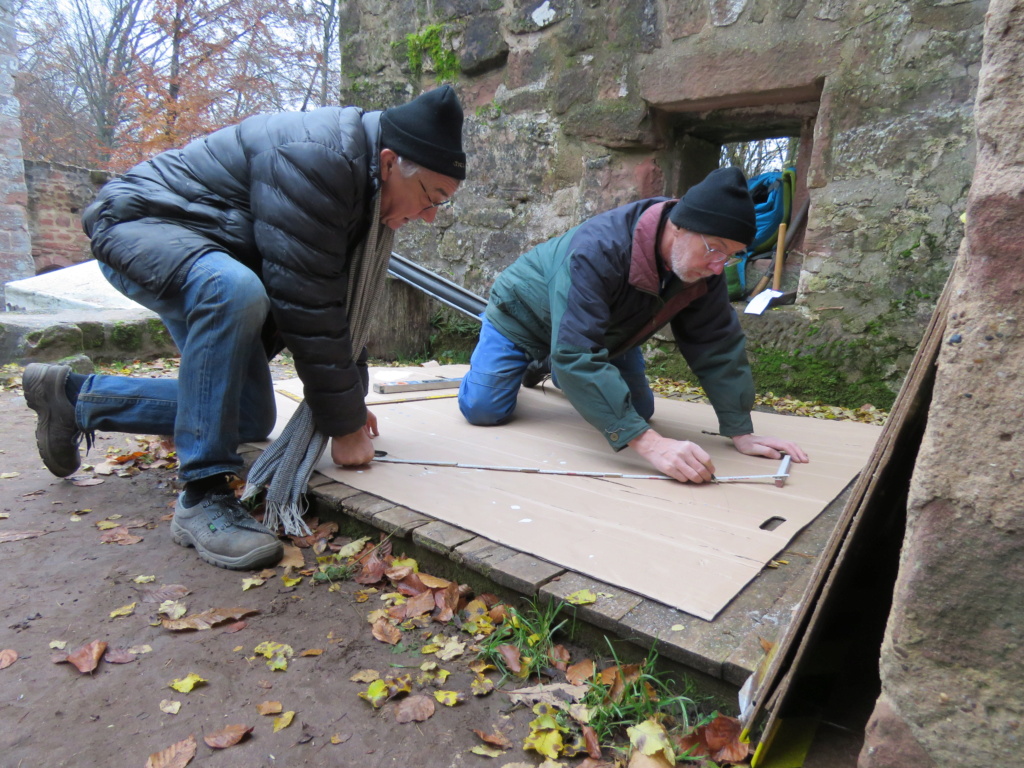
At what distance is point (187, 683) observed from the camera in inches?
49.6

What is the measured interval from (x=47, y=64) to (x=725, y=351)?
1736 centimetres

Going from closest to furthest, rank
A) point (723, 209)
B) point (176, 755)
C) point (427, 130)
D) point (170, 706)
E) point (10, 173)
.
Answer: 1. point (176, 755)
2. point (170, 706)
3. point (427, 130)
4. point (723, 209)
5. point (10, 173)

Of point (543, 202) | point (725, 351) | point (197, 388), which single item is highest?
point (543, 202)

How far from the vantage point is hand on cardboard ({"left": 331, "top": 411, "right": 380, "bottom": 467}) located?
2.11 meters

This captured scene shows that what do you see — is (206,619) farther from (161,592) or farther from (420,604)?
(420,604)

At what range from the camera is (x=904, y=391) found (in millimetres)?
1164

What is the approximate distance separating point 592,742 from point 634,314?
1.63 meters

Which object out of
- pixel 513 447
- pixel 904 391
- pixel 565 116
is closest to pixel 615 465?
pixel 513 447

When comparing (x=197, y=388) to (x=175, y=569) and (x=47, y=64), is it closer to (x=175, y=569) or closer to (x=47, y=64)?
(x=175, y=569)

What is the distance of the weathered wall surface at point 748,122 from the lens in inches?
131

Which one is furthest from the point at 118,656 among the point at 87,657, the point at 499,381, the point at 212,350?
the point at 499,381

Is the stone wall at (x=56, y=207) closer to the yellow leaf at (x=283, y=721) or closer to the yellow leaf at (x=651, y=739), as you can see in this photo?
the yellow leaf at (x=283, y=721)

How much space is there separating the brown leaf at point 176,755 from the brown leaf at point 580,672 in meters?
0.69

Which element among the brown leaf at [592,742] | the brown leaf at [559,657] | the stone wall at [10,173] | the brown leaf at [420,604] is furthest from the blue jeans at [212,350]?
the stone wall at [10,173]
